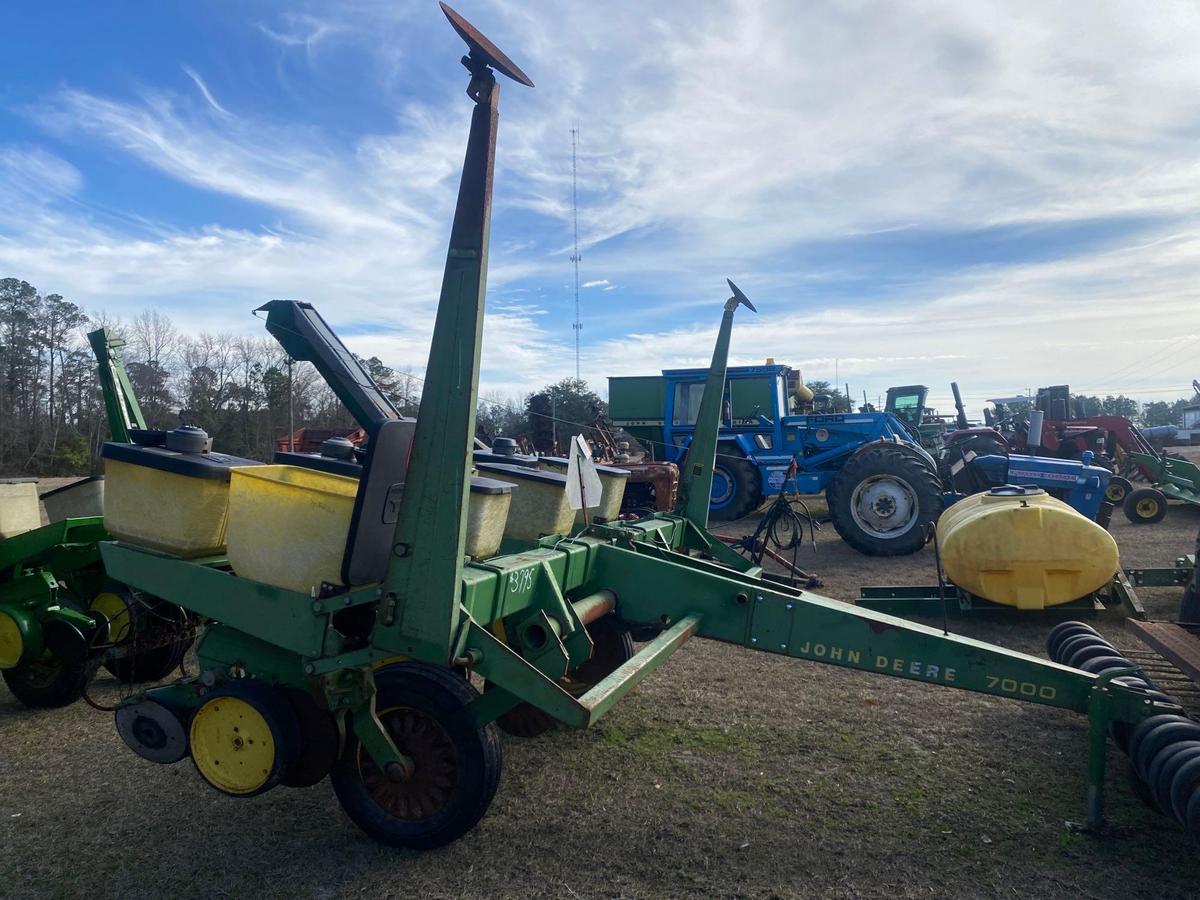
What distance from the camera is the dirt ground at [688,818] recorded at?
9.53ft

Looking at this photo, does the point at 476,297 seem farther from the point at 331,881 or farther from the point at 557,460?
the point at 557,460

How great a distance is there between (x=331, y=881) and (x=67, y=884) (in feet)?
3.30

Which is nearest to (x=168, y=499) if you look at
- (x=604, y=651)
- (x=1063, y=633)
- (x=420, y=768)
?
(x=420, y=768)

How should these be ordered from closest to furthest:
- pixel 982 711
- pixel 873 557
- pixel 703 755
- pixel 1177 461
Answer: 1. pixel 703 755
2. pixel 982 711
3. pixel 873 557
4. pixel 1177 461

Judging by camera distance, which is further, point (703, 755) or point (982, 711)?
point (982, 711)

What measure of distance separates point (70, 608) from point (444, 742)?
3.32 metres

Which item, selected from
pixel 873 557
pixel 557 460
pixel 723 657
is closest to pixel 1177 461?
pixel 873 557

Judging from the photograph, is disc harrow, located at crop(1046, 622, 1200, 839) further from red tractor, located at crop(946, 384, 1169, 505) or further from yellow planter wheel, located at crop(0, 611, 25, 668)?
red tractor, located at crop(946, 384, 1169, 505)

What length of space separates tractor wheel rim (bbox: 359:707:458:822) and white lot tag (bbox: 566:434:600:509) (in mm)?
1217

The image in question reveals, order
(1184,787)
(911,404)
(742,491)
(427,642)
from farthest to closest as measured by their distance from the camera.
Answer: (911,404)
(742,491)
(427,642)
(1184,787)

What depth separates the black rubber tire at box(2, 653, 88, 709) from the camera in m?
4.85

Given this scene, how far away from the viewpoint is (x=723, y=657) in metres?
5.71

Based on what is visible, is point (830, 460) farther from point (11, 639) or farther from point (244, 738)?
point (244, 738)

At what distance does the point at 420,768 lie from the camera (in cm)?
305
